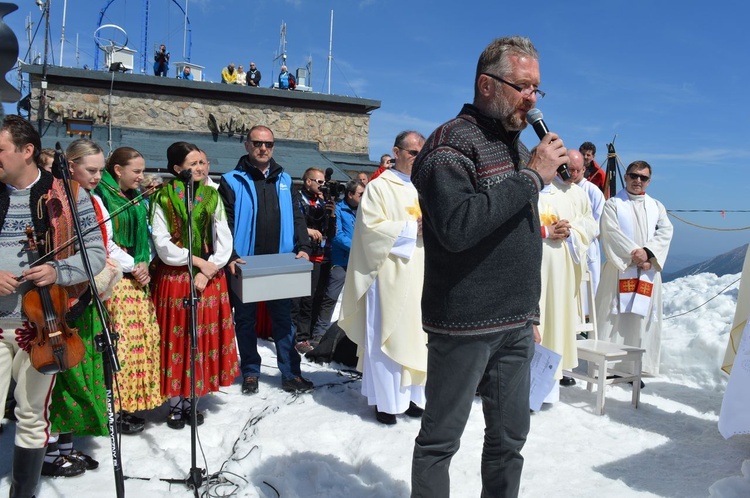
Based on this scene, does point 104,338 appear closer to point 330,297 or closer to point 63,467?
point 63,467

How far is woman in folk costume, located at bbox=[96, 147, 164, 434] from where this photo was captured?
12.5 ft

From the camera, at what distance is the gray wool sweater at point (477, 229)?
2.10 m

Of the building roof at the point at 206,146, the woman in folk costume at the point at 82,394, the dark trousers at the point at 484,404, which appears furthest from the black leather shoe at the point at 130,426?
the building roof at the point at 206,146

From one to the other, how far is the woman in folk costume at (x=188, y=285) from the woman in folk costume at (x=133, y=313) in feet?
0.31

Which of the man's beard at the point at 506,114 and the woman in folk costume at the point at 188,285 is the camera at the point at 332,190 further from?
the man's beard at the point at 506,114

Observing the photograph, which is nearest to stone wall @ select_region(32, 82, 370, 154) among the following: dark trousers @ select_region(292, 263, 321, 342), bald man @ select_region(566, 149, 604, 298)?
dark trousers @ select_region(292, 263, 321, 342)

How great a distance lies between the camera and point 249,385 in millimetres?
4895

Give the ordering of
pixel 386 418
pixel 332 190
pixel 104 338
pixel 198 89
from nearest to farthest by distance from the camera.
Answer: pixel 104 338 < pixel 386 418 < pixel 332 190 < pixel 198 89

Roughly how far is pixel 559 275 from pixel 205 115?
12.6 metres

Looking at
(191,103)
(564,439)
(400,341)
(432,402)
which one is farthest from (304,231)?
(191,103)

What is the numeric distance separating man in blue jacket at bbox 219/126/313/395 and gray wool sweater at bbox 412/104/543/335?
2793 mm

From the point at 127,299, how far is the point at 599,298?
4365mm

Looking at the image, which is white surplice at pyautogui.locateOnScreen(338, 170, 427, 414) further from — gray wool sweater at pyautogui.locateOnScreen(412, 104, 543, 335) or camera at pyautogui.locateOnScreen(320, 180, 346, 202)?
camera at pyautogui.locateOnScreen(320, 180, 346, 202)

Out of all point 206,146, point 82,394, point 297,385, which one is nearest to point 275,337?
point 297,385
